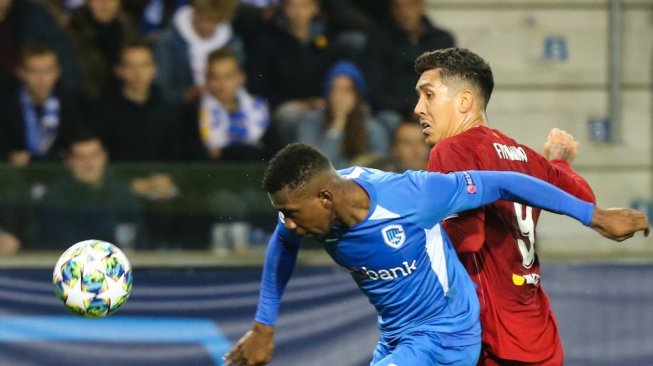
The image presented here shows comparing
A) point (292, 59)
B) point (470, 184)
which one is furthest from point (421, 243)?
point (292, 59)

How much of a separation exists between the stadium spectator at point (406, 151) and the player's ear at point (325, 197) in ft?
8.02

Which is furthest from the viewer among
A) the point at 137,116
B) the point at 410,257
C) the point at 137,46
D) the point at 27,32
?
the point at 27,32

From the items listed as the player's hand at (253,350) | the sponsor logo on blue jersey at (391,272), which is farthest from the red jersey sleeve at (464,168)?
the player's hand at (253,350)

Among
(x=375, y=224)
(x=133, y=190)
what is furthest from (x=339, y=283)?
(x=375, y=224)

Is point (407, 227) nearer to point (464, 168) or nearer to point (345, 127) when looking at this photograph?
point (464, 168)

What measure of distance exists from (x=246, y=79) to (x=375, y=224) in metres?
3.52

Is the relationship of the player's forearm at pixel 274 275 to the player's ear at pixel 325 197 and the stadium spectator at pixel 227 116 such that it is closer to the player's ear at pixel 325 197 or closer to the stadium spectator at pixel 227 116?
the player's ear at pixel 325 197

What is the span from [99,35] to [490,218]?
4084mm

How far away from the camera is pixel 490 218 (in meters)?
4.57

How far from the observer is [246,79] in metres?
7.64

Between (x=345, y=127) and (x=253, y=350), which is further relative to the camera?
(x=345, y=127)

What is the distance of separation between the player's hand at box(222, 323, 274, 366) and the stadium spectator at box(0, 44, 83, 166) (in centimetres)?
289

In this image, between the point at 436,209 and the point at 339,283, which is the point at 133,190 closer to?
the point at 339,283

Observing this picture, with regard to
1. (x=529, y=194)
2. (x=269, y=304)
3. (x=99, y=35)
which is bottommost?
(x=269, y=304)
